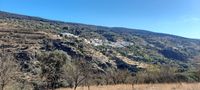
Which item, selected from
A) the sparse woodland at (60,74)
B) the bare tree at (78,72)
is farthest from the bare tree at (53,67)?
the bare tree at (78,72)

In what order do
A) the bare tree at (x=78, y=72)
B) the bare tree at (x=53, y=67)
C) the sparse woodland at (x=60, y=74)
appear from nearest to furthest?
the sparse woodland at (x=60, y=74)
the bare tree at (x=78, y=72)
the bare tree at (x=53, y=67)

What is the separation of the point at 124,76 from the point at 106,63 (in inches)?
4257

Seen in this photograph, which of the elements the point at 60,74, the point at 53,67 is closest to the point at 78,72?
the point at 60,74

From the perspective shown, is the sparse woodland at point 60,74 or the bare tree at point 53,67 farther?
the bare tree at point 53,67

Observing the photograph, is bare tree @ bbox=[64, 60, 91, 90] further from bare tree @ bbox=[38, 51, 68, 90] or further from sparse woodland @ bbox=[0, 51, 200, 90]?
bare tree @ bbox=[38, 51, 68, 90]

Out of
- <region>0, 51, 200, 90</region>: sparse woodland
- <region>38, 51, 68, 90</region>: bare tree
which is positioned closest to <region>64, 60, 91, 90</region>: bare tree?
<region>0, 51, 200, 90</region>: sparse woodland

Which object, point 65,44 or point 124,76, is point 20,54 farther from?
point 124,76

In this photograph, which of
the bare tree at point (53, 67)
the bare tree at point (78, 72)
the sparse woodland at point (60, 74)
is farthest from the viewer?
the bare tree at point (53, 67)

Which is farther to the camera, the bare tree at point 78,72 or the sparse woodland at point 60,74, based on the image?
the bare tree at point 78,72

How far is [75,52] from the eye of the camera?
546 ft

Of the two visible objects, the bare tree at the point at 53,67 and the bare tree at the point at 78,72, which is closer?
the bare tree at the point at 78,72

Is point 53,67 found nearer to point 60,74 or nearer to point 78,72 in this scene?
point 60,74

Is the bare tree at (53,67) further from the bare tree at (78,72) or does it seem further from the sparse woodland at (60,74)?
the bare tree at (78,72)

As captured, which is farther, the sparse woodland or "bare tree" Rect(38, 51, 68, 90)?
"bare tree" Rect(38, 51, 68, 90)
